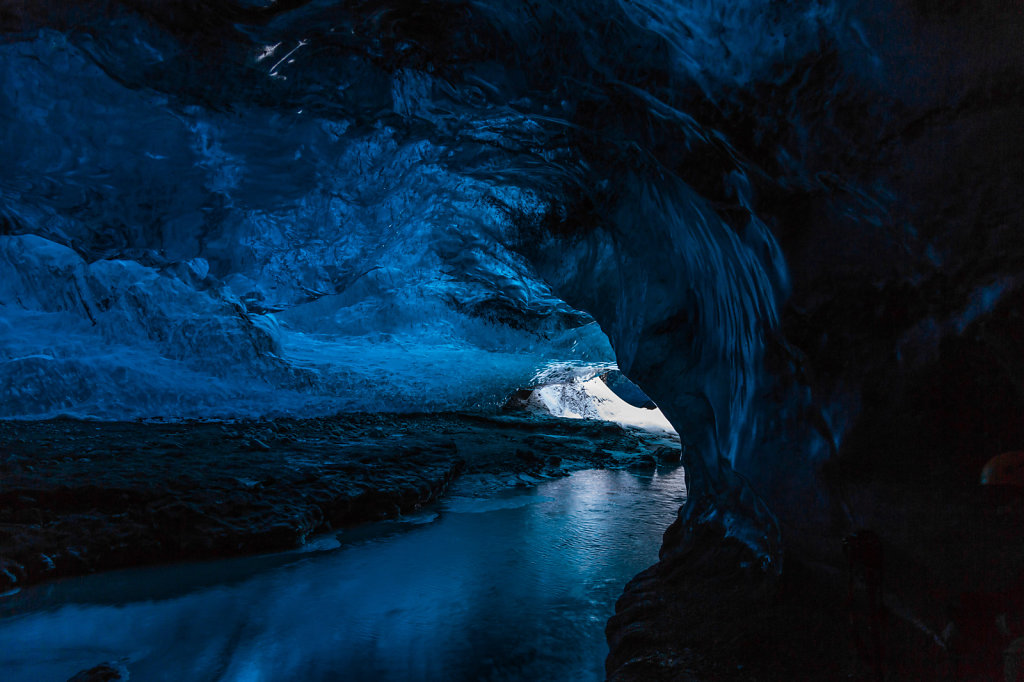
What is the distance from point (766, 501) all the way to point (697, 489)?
1002 mm

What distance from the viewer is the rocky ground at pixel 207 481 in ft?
9.77

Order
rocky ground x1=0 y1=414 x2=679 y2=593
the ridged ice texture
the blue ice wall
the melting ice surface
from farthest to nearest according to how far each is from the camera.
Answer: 1. rocky ground x1=0 y1=414 x2=679 y2=593
2. the blue ice wall
3. the melting ice surface
4. the ridged ice texture

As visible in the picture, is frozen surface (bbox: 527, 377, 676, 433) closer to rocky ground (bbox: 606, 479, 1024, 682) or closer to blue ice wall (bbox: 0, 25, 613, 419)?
blue ice wall (bbox: 0, 25, 613, 419)

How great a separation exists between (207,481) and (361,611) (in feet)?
6.97

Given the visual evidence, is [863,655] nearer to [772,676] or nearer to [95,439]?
[772,676]

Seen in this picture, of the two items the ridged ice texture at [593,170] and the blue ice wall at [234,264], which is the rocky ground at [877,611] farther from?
the blue ice wall at [234,264]

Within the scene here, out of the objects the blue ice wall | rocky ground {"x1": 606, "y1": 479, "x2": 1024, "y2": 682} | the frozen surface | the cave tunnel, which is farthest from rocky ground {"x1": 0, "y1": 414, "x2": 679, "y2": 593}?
the frozen surface

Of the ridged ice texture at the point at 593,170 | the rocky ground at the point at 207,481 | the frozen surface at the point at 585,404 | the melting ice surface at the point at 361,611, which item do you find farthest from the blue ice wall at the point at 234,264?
the frozen surface at the point at 585,404

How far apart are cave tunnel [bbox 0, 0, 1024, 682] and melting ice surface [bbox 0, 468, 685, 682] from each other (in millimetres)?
22

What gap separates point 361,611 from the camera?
239cm

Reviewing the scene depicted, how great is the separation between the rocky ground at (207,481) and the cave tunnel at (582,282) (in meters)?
0.03

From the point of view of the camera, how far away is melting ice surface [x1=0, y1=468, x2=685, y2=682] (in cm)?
196

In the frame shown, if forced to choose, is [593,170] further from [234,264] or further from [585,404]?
[585,404]

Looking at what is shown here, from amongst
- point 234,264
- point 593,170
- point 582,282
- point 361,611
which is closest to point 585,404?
point 582,282
